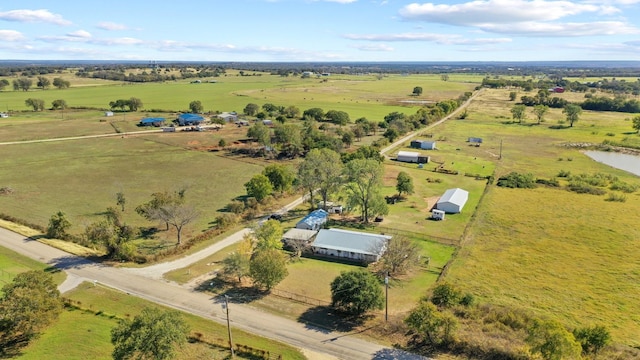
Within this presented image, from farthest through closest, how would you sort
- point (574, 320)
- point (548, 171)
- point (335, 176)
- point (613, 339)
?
point (548, 171) → point (335, 176) → point (574, 320) → point (613, 339)

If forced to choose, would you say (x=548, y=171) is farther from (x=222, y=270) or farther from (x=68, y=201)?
(x=68, y=201)

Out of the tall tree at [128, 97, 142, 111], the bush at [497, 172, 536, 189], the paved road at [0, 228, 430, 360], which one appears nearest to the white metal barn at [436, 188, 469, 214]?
the bush at [497, 172, 536, 189]

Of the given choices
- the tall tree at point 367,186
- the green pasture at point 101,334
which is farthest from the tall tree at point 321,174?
the green pasture at point 101,334

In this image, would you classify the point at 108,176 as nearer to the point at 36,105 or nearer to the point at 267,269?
the point at 267,269

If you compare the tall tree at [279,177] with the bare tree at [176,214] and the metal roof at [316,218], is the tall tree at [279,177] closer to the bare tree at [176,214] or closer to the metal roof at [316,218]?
the metal roof at [316,218]

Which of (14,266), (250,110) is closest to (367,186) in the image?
(14,266)

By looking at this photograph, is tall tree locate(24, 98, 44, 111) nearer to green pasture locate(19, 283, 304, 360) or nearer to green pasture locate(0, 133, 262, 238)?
green pasture locate(0, 133, 262, 238)

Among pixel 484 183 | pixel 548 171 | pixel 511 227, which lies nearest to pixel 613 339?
pixel 511 227
